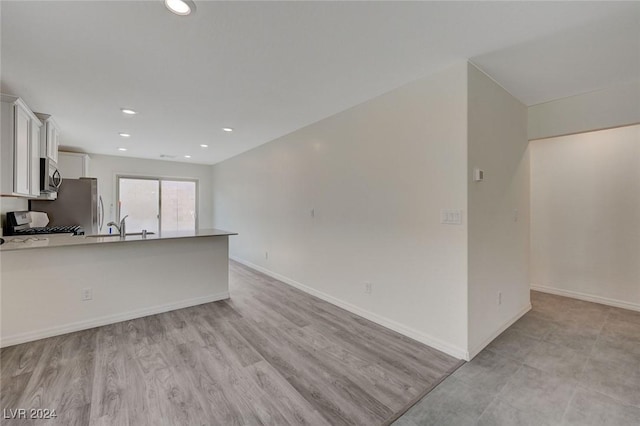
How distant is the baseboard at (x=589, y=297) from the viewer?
131 inches

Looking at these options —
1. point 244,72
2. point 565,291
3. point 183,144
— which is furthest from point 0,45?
point 565,291

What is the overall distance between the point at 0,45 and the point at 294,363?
326 cm

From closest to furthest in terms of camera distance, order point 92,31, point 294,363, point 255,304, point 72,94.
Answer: point 92,31, point 294,363, point 72,94, point 255,304

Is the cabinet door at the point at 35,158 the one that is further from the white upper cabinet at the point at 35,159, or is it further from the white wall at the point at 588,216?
the white wall at the point at 588,216

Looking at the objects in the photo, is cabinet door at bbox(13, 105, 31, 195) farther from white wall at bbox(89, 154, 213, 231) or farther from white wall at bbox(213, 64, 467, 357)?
white wall at bbox(89, 154, 213, 231)

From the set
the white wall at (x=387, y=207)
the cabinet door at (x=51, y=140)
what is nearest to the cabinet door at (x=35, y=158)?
the cabinet door at (x=51, y=140)

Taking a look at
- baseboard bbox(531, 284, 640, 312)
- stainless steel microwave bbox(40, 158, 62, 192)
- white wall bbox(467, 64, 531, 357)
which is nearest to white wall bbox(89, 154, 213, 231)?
stainless steel microwave bbox(40, 158, 62, 192)

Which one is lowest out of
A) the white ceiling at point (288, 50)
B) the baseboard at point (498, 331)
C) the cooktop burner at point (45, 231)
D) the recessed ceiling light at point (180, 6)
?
the baseboard at point (498, 331)

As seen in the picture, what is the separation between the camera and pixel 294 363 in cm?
221

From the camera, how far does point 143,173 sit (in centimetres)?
655

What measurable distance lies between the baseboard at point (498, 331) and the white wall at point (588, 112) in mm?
→ 2069

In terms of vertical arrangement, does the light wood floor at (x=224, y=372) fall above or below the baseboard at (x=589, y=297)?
below

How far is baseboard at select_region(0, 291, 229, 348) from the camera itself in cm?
251

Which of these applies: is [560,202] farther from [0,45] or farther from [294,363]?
[0,45]
